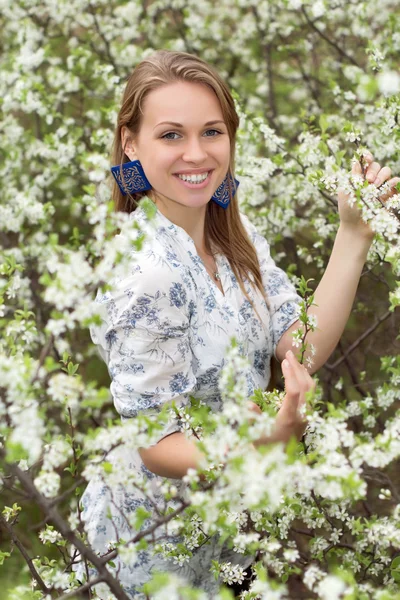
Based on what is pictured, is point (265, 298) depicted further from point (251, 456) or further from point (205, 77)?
point (251, 456)

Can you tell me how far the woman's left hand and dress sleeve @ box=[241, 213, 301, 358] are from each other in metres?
0.33

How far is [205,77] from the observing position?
2.27 meters

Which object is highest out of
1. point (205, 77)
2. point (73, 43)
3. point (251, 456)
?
point (73, 43)

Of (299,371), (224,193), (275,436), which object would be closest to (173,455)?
(275,436)

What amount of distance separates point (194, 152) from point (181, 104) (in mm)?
150

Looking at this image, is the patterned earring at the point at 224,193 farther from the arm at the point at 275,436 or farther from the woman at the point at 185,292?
the arm at the point at 275,436

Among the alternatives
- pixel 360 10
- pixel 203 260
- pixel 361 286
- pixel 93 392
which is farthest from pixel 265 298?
pixel 360 10

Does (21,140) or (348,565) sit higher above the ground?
(21,140)

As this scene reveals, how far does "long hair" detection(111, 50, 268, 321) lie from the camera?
7.48 feet

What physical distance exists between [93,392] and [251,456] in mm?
366

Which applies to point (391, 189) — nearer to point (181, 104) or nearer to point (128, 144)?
point (181, 104)

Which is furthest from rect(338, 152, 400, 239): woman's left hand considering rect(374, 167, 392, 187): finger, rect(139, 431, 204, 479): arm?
rect(139, 431, 204, 479): arm

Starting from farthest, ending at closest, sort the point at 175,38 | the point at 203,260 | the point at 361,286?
the point at 175,38 → the point at 361,286 → the point at 203,260

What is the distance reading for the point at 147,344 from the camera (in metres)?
2.05
